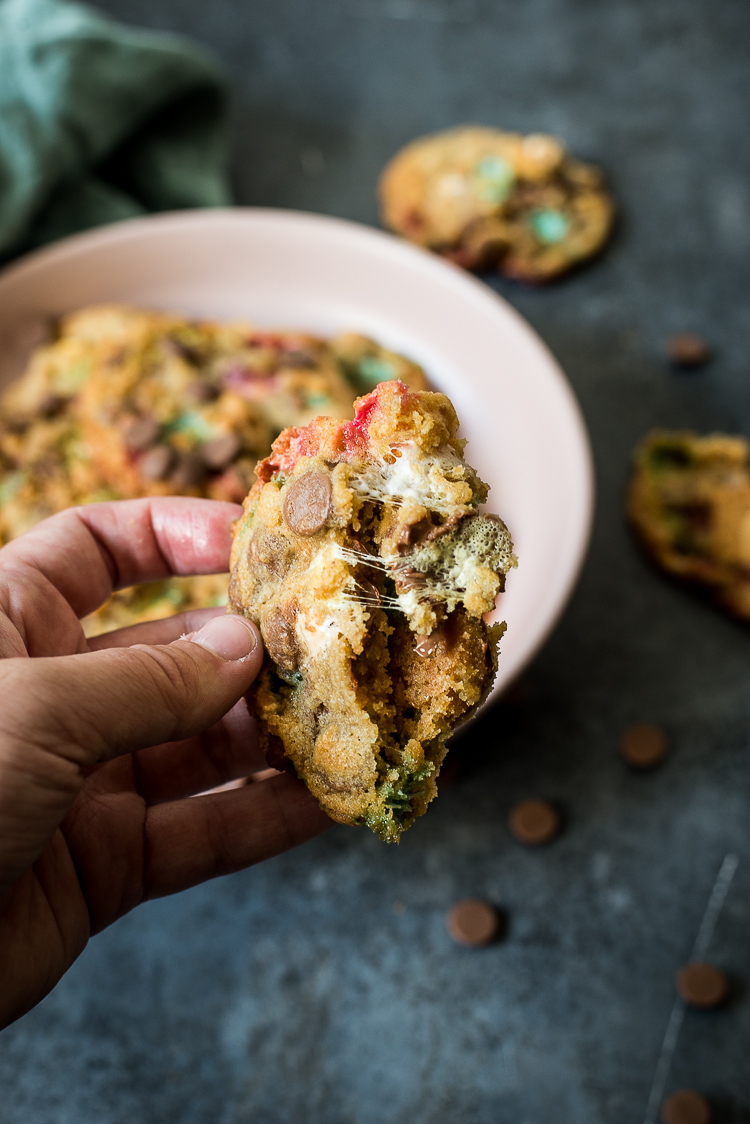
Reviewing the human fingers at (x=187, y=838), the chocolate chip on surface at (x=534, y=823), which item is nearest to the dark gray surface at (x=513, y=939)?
the chocolate chip on surface at (x=534, y=823)

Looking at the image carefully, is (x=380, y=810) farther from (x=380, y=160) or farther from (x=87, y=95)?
(x=380, y=160)

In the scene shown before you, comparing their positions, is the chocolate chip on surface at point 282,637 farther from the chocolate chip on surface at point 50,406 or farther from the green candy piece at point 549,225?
the green candy piece at point 549,225

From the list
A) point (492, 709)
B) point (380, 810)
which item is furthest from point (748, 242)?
point (380, 810)

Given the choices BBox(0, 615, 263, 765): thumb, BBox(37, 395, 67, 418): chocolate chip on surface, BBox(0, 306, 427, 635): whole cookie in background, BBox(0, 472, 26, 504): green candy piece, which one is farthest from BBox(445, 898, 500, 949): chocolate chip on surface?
BBox(37, 395, 67, 418): chocolate chip on surface

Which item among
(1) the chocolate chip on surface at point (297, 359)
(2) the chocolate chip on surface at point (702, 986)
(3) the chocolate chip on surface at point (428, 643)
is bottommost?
(2) the chocolate chip on surface at point (702, 986)

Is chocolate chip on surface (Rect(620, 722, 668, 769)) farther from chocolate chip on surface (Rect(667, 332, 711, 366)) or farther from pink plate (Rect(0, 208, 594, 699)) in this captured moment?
chocolate chip on surface (Rect(667, 332, 711, 366))

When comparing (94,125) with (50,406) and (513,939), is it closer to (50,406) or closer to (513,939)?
(50,406)
